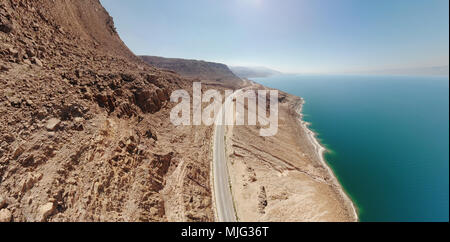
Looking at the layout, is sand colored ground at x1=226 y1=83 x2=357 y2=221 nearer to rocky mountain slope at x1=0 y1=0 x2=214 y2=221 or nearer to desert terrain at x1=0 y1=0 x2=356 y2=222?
desert terrain at x1=0 y1=0 x2=356 y2=222

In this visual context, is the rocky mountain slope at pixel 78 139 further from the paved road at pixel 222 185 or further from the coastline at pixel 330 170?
the coastline at pixel 330 170

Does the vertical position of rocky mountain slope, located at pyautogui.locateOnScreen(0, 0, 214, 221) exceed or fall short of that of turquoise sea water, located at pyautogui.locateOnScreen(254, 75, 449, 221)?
it exceeds it

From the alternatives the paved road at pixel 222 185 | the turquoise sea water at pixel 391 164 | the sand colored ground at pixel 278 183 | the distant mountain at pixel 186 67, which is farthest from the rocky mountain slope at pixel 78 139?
the distant mountain at pixel 186 67

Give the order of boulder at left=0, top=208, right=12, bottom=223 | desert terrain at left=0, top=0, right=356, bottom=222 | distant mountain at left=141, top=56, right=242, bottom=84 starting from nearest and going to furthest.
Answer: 1. boulder at left=0, top=208, right=12, bottom=223
2. desert terrain at left=0, top=0, right=356, bottom=222
3. distant mountain at left=141, top=56, right=242, bottom=84

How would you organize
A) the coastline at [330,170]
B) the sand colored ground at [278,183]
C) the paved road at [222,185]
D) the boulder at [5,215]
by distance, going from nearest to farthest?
the boulder at [5,215] < the paved road at [222,185] < the sand colored ground at [278,183] < the coastline at [330,170]

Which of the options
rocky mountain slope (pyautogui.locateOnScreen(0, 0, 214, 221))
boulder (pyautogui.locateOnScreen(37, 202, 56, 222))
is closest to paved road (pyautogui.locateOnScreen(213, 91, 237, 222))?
rocky mountain slope (pyautogui.locateOnScreen(0, 0, 214, 221))

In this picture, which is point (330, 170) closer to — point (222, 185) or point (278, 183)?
point (278, 183)

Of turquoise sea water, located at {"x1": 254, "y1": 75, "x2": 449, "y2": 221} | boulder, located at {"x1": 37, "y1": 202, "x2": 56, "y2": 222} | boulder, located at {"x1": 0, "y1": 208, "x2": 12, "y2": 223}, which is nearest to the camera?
boulder, located at {"x1": 0, "y1": 208, "x2": 12, "y2": 223}
